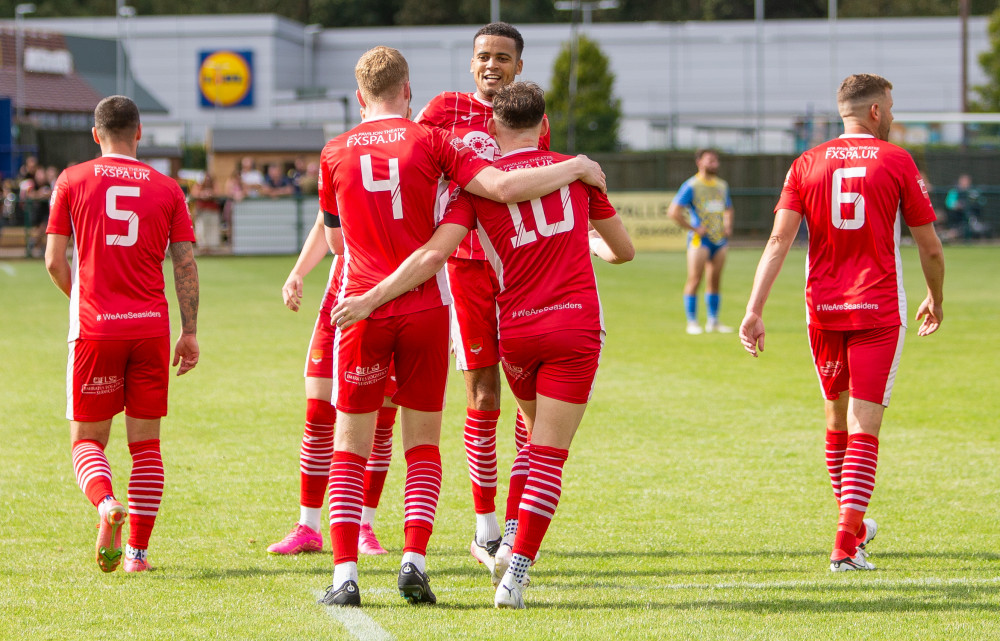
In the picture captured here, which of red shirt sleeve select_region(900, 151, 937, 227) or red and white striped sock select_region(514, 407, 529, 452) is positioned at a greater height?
red shirt sleeve select_region(900, 151, 937, 227)

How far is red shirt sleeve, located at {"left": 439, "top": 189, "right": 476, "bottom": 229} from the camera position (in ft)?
15.4

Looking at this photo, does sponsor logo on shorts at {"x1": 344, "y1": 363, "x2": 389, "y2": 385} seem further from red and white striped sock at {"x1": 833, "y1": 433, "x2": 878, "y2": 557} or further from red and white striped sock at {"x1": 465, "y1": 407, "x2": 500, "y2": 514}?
red and white striped sock at {"x1": 833, "y1": 433, "x2": 878, "y2": 557}

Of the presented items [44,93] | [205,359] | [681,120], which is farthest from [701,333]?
[681,120]

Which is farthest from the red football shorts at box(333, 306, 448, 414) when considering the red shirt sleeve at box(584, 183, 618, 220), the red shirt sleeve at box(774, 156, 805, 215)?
the red shirt sleeve at box(774, 156, 805, 215)

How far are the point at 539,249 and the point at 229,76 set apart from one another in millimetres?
54649

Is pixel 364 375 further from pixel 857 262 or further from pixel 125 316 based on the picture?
pixel 857 262

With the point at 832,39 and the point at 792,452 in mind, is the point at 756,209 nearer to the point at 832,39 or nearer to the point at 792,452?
the point at 832,39

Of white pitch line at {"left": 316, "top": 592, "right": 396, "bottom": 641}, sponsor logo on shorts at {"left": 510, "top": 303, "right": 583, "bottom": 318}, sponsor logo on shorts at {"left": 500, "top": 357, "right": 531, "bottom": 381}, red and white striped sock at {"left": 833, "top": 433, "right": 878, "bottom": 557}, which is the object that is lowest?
white pitch line at {"left": 316, "top": 592, "right": 396, "bottom": 641}

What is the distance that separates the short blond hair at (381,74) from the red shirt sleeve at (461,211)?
0.50m

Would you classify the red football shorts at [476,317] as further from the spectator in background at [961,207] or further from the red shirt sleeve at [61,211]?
the spectator in background at [961,207]

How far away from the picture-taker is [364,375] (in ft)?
15.5

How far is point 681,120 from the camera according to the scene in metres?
54.8

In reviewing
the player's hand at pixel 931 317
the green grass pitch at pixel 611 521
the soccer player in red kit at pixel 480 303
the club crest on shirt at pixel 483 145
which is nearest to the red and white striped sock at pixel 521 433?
the soccer player in red kit at pixel 480 303

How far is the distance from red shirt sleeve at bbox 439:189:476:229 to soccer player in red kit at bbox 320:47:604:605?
70 millimetres
